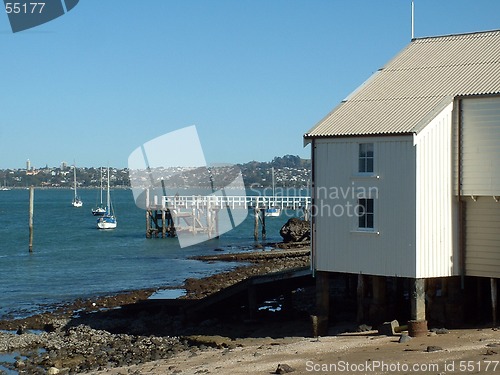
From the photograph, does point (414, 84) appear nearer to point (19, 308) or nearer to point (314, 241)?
point (314, 241)

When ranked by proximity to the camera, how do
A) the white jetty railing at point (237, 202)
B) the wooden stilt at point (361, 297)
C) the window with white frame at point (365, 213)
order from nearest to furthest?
the window with white frame at point (365, 213)
the wooden stilt at point (361, 297)
the white jetty railing at point (237, 202)

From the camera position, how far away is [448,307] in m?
24.0

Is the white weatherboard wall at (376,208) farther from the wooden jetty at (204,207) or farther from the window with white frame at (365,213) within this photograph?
the wooden jetty at (204,207)

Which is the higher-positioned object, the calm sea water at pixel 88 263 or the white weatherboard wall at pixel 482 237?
the white weatherboard wall at pixel 482 237

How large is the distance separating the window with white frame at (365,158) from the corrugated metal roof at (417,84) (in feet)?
1.33

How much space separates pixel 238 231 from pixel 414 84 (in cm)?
7533

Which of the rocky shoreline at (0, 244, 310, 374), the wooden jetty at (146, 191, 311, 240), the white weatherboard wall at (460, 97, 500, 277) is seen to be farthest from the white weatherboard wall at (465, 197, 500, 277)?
the wooden jetty at (146, 191, 311, 240)

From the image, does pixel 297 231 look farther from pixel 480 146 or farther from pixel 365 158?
pixel 480 146

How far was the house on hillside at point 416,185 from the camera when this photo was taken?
22781 millimetres

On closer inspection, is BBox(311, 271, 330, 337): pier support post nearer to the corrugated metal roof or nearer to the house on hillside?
the house on hillside

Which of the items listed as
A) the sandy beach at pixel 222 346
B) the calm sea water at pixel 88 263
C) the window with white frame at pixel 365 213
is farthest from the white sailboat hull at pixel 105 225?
the window with white frame at pixel 365 213

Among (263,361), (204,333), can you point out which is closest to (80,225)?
(204,333)

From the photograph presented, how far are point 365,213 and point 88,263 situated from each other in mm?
41381

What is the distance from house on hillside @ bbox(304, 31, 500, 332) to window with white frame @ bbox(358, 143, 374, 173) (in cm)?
3
